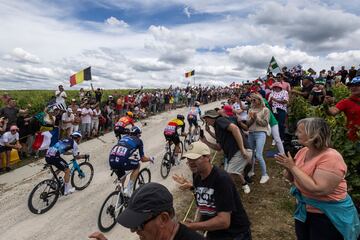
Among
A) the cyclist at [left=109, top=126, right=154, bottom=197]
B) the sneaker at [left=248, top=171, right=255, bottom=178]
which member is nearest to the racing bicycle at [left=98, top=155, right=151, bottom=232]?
the cyclist at [left=109, top=126, right=154, bottom=197]

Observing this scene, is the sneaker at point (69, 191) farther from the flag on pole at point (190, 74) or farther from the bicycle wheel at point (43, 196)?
the flag on pole at point (190, 74)

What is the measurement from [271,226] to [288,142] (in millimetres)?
4240

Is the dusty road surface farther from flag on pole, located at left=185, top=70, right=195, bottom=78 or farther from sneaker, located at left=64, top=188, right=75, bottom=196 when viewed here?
flag on pole, located at left=185, top=70, right=195, bottom=78

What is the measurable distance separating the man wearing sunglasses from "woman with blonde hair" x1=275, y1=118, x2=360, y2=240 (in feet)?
5.33

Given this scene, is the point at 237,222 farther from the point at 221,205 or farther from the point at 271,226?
the point at 271,226

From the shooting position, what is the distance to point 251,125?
8.17 meters

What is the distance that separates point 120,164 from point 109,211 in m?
1.11

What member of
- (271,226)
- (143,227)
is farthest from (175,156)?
(143,227)

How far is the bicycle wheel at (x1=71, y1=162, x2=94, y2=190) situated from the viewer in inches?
375

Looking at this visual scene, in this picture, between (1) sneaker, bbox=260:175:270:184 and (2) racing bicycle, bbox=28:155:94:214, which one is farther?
(1) sneaker, bbox=260:175:270:184

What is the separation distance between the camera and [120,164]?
25.3ft

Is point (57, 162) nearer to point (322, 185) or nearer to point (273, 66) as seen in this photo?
point (322, 185)

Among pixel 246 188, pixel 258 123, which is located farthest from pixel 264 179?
pixel 258 123

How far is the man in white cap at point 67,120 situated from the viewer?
1507cm
